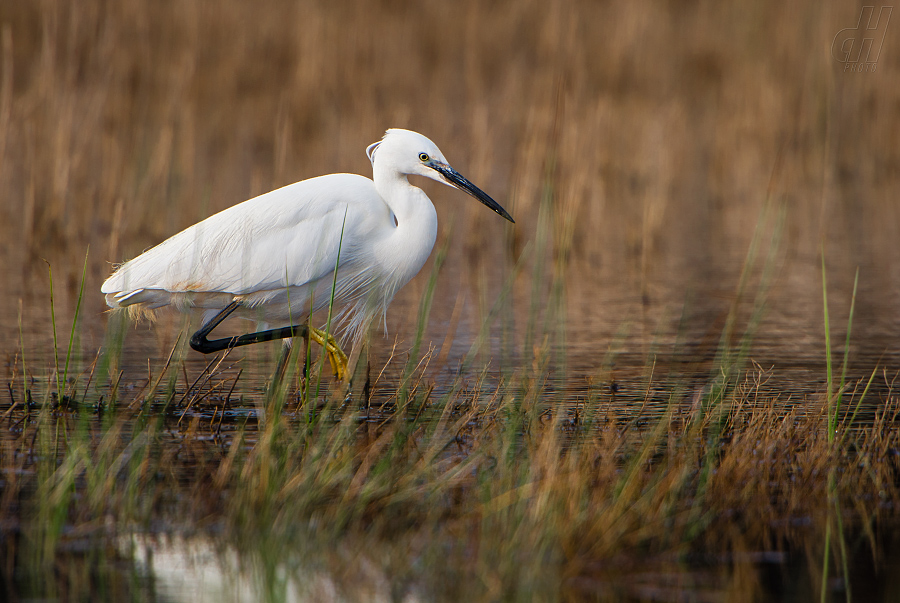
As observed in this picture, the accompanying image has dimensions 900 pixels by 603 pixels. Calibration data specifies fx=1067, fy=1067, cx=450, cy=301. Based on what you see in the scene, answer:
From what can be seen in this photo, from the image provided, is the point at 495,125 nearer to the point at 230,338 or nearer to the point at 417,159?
the point at 417,159

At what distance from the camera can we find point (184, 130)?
29.3 feet

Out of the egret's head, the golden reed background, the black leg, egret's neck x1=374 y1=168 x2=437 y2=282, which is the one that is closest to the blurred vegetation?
the golden reed background

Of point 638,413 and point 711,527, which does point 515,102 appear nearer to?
point 638,413

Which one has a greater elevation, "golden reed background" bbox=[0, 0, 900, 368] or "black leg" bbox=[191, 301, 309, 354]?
"golden reed background" bbox=[0, 0, 900, 368]

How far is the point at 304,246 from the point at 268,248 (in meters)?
0.16

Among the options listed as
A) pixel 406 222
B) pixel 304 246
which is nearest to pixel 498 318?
pixel 406 222

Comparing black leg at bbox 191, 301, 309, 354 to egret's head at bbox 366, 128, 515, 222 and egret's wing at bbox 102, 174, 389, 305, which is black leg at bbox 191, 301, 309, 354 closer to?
egret's wing at bbox 102, 174, 389, 305

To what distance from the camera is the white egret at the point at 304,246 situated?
4.56 m

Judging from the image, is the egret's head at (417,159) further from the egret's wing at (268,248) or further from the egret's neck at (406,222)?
the egret's wing at (268,248)

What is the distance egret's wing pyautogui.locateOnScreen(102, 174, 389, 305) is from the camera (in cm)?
455

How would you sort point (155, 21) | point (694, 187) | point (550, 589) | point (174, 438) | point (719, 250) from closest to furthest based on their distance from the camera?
point (550, 589), point (174, 438), point (719, 250), point (155, 21), point (694, 187)

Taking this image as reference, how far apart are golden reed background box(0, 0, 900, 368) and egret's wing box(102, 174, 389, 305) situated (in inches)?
80.3

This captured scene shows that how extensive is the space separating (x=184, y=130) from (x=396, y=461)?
6261 millimetres

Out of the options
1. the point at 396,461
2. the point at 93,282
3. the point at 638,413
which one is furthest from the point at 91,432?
the point at 93,282
